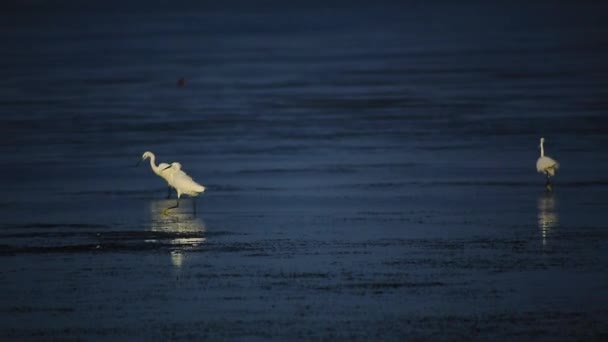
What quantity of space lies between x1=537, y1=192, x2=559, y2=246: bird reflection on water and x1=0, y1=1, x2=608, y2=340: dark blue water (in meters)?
0.06

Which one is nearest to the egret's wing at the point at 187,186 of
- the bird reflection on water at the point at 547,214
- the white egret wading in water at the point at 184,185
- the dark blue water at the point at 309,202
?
the white egret wading in water at the point at 184,185

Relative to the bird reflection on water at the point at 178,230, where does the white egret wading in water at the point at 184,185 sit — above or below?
above

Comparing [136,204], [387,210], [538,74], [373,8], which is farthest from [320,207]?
[373,8]

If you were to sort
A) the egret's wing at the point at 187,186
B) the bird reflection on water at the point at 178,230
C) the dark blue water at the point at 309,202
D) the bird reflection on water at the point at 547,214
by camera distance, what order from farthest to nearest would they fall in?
the egret's wing at the point at 187,186 < the bird reflection on water at the point at 547,214 < the bird reflection on water at the point at 178,230 < the dark blue water at the point at 309,202

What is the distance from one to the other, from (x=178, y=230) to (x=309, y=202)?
8.58 feet

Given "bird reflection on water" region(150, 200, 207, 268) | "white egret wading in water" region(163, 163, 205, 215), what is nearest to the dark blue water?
"bird reflection on water" region(150, 200, 207, 268)

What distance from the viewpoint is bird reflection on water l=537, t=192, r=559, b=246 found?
17.0 metres

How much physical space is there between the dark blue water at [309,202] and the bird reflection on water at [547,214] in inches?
2.3

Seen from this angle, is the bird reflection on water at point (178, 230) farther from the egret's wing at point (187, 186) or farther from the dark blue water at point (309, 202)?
the egret's wing at point (187, 186)

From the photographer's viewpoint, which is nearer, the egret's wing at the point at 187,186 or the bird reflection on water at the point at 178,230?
the bird reflection on water at the point at 178,230

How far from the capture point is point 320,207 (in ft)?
63.4

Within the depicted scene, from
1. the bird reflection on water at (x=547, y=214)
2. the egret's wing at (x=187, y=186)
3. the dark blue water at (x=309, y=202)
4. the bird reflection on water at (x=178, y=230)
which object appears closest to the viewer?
the dark blue water at (x=309, y=202)

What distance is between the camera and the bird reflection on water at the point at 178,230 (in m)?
16.2

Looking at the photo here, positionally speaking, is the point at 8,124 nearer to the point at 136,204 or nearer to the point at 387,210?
the point at 136,204
